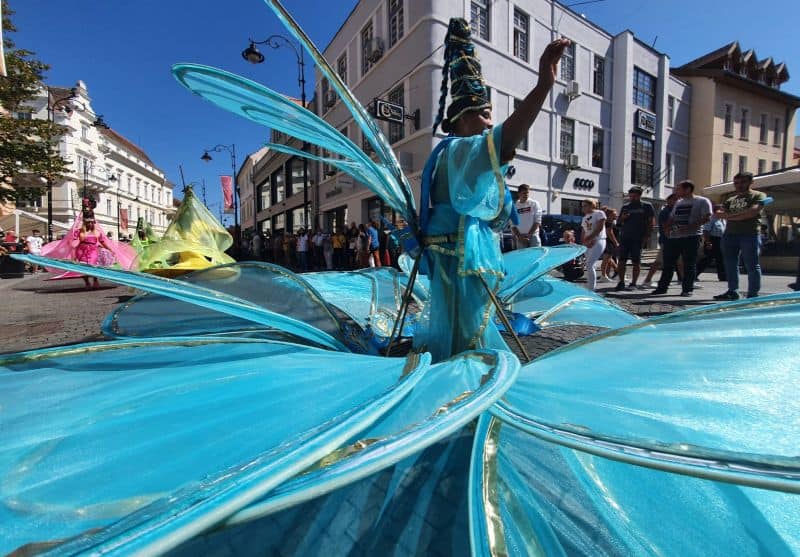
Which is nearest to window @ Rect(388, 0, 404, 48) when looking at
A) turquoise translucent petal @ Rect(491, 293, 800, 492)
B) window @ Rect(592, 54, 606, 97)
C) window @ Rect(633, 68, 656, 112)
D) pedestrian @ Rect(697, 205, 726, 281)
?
window @ Rect(592, 54, 606, 97)

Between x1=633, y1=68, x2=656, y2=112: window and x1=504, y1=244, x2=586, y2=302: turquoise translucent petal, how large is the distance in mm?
20145

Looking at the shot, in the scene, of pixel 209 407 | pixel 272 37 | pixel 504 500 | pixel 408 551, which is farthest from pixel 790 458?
pixel 272 37

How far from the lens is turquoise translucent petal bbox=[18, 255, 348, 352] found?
4.88 feet

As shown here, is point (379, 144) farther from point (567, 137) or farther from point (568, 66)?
point (568, 66)

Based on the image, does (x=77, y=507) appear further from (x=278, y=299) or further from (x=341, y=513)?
(x=278, y=299)

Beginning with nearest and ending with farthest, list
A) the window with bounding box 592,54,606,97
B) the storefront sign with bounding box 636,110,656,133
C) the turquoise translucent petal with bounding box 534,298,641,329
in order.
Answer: the turquoise translucent petal with bounding box 534,298,641,329, the window with bounding box 592,54,606,97, the storefront sign with bounding box 636,110,656,133

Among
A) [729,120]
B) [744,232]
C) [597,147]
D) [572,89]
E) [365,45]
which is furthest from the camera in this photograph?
[729,120]

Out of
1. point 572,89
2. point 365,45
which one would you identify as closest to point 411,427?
point 572,89

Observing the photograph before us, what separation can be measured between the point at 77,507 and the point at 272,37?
534 inches

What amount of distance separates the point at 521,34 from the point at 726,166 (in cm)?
1679

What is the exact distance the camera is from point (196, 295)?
1.72 m

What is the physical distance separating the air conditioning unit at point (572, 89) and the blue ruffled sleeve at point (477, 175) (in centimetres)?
1720

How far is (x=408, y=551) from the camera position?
0.93 metres

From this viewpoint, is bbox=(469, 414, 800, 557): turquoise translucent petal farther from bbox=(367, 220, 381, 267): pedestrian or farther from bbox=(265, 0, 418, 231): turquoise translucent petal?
bbox=(367, 220, 381, 267): pedestrian
